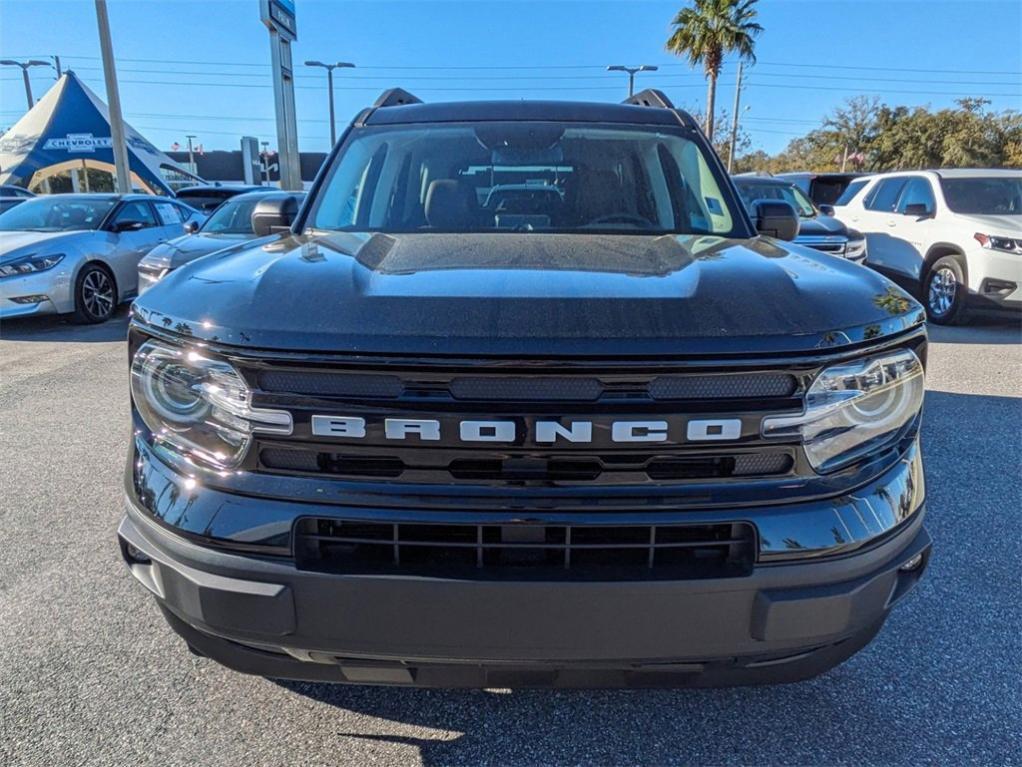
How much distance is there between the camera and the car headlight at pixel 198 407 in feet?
5.11

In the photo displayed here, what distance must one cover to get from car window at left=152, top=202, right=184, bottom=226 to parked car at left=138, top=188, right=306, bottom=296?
1.88 meters

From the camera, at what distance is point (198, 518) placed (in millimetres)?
1565

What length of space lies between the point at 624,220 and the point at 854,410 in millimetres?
1406

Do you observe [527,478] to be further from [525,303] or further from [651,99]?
[651,99]

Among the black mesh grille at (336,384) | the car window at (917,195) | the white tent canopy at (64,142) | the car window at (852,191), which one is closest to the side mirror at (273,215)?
the black mesh grille at (336,384)

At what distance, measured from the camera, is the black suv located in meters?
1.48

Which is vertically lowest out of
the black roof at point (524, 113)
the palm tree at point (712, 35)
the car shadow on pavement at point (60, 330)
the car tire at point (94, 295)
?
the car shadow on pavement at point (60, 330)

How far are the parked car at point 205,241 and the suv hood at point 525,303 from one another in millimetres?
5575

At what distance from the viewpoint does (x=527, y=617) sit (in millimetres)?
1480

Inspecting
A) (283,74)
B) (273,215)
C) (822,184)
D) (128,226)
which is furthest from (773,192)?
(283,74)

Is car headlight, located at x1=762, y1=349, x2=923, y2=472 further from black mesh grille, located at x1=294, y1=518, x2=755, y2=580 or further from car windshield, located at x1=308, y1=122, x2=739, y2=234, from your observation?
car windshield, located at x1=308, y1=122, x2=739, y2=234

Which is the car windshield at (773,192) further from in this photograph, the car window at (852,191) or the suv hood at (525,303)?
the suv hood at (525,303)

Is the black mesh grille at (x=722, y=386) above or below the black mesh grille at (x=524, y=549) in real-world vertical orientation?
above

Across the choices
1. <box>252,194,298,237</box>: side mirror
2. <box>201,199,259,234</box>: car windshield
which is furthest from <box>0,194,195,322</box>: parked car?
<box>252,194,298,237</box>: side mirror
